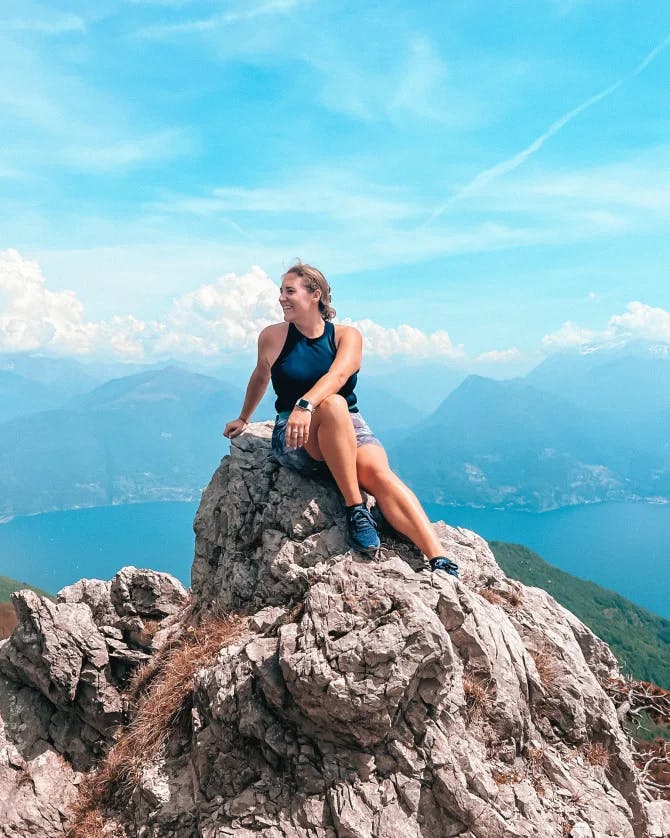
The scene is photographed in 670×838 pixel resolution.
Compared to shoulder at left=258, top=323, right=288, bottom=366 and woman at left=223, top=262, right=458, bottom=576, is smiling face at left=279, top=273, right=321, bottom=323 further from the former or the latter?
shoulder at left=258, top=323, right=288, bottom=366

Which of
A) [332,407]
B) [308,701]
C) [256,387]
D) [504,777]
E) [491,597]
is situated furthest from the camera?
[256,387]

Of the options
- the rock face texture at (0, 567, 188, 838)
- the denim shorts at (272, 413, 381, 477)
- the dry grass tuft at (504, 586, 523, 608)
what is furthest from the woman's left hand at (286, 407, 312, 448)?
the rock face texture at (0, 567, 188, 838)

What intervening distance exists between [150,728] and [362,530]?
3430mm

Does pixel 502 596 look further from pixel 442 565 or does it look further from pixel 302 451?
pixel 302 451

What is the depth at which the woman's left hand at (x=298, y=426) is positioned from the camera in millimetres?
6793

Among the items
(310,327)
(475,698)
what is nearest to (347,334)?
(310,327)

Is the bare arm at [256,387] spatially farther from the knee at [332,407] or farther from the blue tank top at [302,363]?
the knee at [332,407]

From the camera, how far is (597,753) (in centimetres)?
675

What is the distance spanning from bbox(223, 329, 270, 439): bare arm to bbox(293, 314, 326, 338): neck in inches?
20.5

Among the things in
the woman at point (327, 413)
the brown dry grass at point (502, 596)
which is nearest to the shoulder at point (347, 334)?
the woman at point (327, 413)

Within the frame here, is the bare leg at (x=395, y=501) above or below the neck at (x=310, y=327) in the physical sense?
below

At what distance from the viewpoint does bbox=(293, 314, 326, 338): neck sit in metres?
7.91

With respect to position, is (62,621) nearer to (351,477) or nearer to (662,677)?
(351,477)

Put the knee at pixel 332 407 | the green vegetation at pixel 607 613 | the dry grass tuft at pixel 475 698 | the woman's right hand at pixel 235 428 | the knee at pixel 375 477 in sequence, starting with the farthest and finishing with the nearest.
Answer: the green vegetation at pixel 607 613, the woman's right hand at pixel 235 428, the knee at pixel 375 477, the knee at pixel 332 407, the dry grass tuft at pixel 475 698
